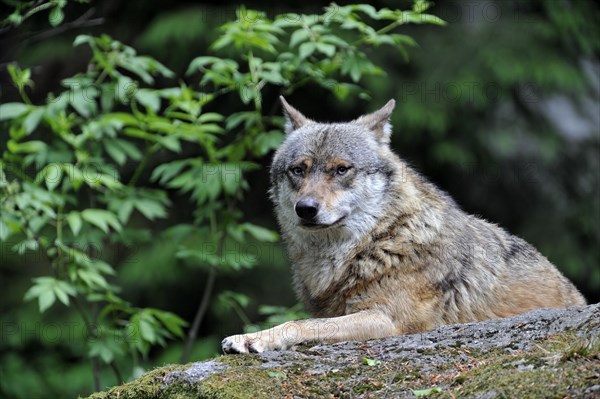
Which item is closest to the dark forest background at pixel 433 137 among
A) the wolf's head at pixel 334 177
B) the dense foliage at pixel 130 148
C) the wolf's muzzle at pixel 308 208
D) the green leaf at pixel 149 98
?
the dense foliage at pixel 130 148

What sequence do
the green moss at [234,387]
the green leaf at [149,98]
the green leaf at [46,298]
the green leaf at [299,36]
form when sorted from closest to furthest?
the green moss at [234,387], the green leaf at [46,298], the green leaf at [299,36], the green leaf at [149,98]

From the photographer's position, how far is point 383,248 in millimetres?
5398

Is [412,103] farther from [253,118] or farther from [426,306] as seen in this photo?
[426,306]

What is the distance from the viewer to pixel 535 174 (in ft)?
34.3

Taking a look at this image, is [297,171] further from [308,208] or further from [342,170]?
[308,208]

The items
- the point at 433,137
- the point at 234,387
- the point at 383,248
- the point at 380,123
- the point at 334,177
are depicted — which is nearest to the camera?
the point at 234,387

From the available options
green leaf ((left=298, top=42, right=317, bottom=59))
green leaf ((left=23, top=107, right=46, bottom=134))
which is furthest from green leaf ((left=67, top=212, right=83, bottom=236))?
green leaf ((left=298, top=42, right=317, bottom=59))

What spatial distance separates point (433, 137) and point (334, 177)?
4486mm

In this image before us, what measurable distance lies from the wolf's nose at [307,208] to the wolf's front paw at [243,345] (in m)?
1.07

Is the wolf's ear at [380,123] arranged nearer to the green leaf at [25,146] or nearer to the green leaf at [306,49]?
the green leaf at [306,49]

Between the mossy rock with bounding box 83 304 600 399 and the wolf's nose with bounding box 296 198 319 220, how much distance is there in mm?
1032

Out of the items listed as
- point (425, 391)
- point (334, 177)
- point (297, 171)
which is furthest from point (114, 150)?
point (425, 391)

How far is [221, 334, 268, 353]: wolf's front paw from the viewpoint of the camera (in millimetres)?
4488

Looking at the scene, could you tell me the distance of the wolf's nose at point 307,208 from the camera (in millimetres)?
5293
